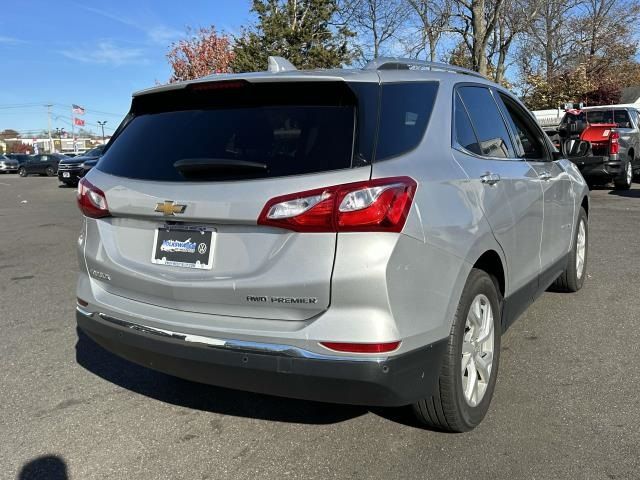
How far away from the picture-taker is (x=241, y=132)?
8.99ft

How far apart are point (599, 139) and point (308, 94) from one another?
513 inches

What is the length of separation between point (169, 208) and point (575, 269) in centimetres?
408

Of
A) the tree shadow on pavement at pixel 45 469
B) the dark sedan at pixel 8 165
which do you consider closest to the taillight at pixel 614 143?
the tree shadow on pavement at pixel 45 469

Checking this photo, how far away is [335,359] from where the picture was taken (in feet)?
7.72

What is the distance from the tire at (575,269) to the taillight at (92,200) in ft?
12.7

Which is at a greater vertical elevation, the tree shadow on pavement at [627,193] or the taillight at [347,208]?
the taillight at [347,208]

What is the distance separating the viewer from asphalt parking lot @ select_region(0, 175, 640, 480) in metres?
2.78

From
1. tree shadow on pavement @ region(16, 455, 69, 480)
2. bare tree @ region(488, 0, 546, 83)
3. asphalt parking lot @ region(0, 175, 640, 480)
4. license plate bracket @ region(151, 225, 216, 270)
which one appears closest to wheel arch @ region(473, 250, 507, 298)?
asphalt parking lot @ region(0, 175, 640, 480)

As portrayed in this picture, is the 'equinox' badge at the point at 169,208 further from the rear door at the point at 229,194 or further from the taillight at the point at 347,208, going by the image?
the taillight at the point at 347,208

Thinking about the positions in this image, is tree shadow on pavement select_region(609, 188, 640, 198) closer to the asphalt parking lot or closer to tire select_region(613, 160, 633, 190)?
tire select_region(613, 160, 633, 190)

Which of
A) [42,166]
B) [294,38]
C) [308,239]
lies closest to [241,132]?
[308,239]

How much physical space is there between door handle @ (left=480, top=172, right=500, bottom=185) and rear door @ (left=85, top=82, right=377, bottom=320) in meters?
0.87

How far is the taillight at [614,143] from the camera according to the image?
44.1ft

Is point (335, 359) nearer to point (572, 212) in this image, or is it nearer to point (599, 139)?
point (572, 212)
